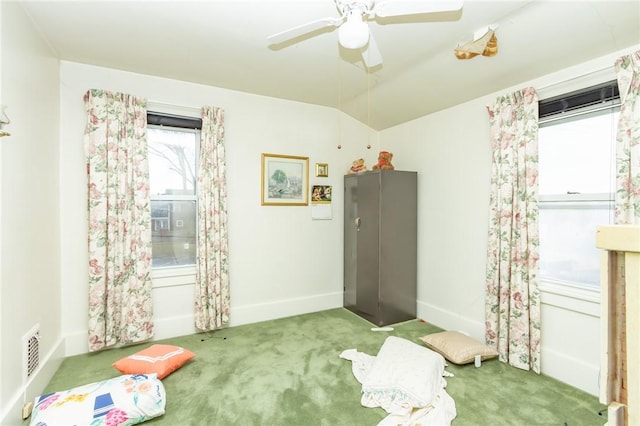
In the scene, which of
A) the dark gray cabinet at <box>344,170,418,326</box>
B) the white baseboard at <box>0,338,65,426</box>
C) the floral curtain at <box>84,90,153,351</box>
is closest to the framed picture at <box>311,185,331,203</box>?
the dark gray cabinet at <box>344,170,418,326</box>

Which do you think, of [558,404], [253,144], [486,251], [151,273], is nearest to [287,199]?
[253,144]

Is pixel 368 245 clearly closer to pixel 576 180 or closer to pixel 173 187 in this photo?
pixel 576 180

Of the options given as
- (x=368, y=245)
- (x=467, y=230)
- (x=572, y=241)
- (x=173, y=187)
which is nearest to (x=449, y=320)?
(x=467, y=230)

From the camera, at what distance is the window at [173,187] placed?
2879mm

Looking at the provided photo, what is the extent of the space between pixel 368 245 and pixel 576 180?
1.83 meters

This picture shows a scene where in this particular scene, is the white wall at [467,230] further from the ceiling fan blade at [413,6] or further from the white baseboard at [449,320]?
the ceiling fan blade at [413,6]

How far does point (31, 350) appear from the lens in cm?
190

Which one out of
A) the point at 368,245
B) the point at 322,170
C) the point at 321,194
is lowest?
the point at 368,245

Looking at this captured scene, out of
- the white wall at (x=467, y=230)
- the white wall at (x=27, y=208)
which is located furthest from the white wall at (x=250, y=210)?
the white wall at (x=467, y=230)

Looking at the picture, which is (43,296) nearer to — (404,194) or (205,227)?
(205,227)

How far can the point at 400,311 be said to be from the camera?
324 centimetres

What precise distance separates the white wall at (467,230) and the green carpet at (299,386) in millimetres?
294

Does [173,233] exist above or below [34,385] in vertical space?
above

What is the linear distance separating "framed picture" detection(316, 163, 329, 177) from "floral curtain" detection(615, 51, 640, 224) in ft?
8.19
